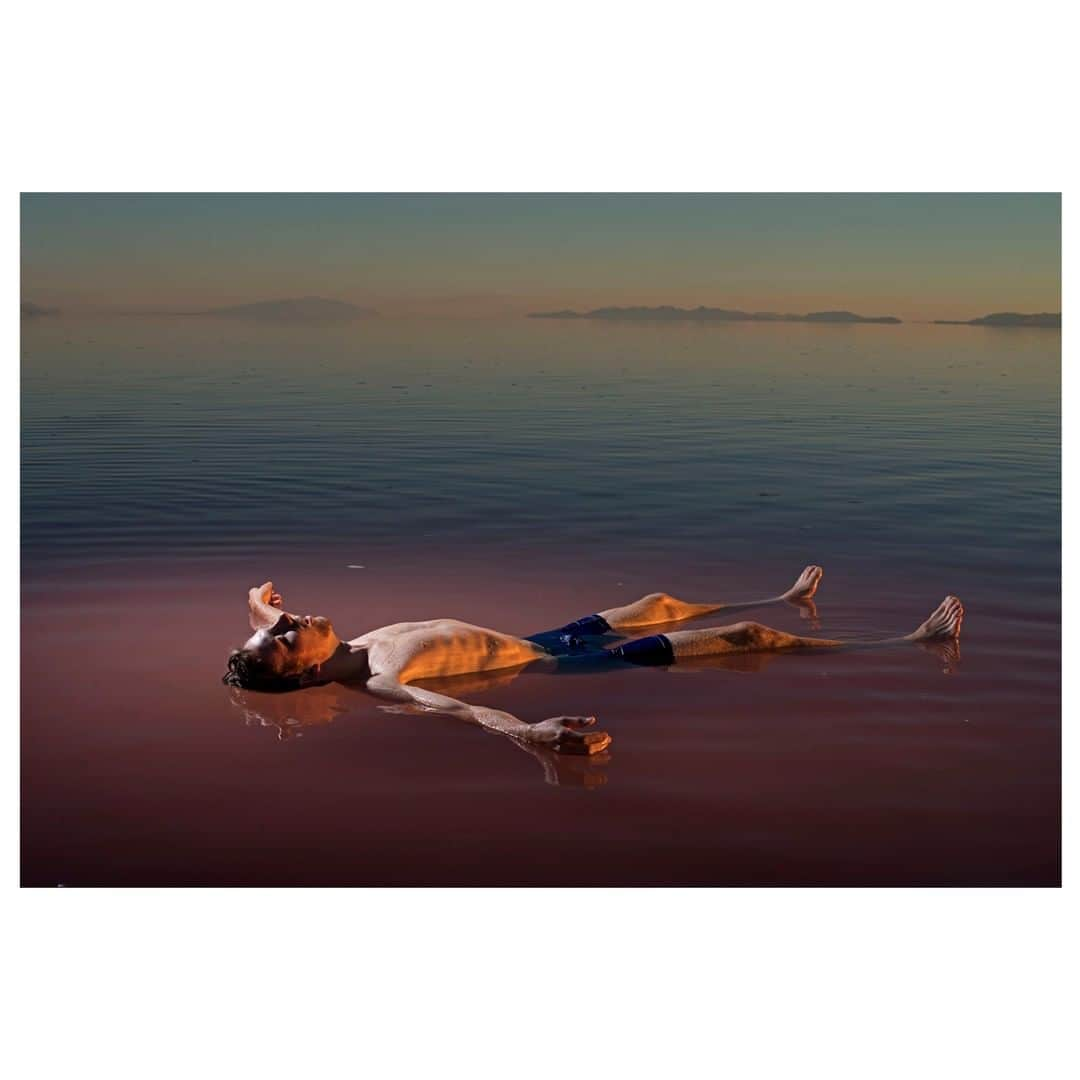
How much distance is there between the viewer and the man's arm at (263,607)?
6.10 meters

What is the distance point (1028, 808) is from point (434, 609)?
3260 mm

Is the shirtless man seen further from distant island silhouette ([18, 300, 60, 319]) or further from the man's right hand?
distant island silhouette ([18, 300, 60, 319])

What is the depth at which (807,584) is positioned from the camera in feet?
23.4

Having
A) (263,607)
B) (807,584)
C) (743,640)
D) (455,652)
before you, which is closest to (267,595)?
(263,607)

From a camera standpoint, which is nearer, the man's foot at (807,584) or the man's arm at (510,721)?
the man's arm at (510,721)

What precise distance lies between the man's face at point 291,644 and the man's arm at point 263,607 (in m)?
0.49

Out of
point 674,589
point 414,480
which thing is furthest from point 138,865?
point 414,480

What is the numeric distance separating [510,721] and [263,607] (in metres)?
1.68

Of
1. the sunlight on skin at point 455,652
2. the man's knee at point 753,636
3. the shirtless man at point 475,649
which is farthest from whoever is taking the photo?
the man's knee at point 753,636

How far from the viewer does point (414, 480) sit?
10422 millimetres

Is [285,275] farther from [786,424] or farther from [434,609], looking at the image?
[434,609]

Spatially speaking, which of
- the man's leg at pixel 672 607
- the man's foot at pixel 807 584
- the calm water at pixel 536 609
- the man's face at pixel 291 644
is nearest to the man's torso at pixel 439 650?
the calm water at pixel 536 609

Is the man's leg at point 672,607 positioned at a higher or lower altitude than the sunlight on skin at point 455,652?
higher

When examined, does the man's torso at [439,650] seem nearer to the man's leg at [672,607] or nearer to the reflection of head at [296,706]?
the reflection of head at [296,706]
